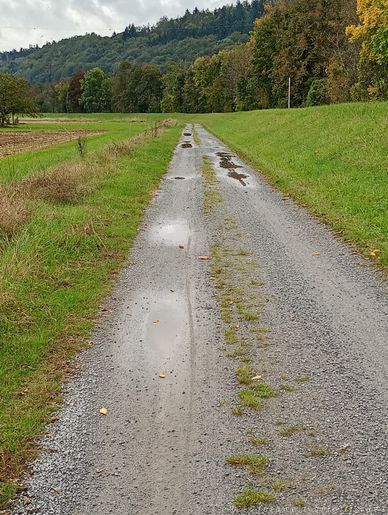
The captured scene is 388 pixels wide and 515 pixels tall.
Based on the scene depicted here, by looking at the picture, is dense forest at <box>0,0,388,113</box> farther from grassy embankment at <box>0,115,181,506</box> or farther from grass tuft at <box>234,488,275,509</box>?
grass tuft at <box>234,488,275,509</box>

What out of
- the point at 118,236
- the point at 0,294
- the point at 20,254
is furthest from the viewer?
the point at 118,236

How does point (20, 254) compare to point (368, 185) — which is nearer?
point (20, 254)

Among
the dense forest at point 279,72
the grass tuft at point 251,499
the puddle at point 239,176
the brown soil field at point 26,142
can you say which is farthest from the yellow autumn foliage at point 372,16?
the grass tuft at point 251,499

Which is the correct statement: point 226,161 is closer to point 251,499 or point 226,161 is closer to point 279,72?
point 251,499

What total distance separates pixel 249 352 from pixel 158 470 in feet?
6.41

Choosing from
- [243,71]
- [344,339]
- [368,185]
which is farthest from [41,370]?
[243,71]

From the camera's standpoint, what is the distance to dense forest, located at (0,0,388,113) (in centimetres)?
3856

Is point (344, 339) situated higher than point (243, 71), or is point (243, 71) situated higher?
point (243, 71)

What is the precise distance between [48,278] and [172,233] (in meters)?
3.51

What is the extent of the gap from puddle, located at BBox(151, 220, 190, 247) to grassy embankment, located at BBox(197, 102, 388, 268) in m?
3.06

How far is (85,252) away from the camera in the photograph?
8.59 m

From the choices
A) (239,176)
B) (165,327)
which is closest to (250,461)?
(165,327)

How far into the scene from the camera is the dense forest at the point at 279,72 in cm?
3856

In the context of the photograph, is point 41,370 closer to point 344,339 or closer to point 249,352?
point 249,352
